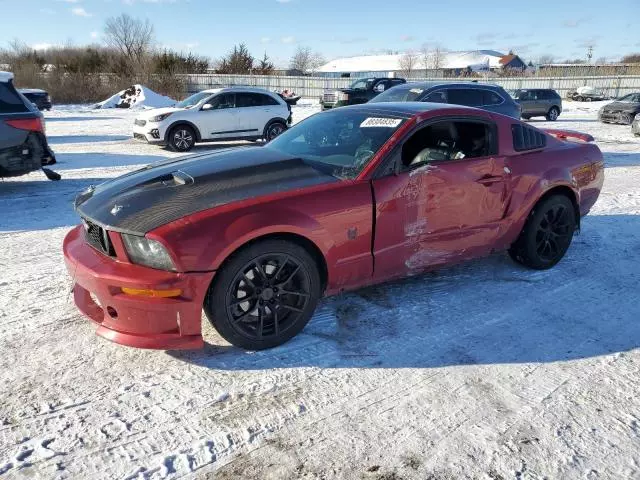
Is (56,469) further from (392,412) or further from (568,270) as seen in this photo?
(568,270)

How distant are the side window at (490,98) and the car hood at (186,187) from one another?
30.7ft

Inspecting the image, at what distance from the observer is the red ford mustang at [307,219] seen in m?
2.98

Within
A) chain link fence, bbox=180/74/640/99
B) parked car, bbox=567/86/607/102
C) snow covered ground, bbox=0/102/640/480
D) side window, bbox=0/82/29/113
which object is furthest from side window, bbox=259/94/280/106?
parked car, bbox=567/86/607/102

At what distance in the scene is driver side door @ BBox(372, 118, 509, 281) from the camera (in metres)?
3.67

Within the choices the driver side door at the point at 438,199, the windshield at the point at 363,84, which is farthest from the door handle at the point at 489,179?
the windshield at the point at 363,84

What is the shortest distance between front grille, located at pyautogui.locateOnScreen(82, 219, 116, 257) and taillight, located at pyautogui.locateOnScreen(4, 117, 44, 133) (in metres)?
4.81

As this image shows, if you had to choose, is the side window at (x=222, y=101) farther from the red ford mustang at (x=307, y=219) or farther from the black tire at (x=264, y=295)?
the black tire at (x=264, y=295)

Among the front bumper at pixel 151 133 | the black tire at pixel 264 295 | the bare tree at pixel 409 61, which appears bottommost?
the black tire at pixel 264 295

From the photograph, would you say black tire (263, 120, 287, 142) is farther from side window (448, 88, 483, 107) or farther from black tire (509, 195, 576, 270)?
A: black tire (509, 195, 576, 270)

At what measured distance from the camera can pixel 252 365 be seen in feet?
10.4

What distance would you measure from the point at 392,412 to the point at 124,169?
27.8ft

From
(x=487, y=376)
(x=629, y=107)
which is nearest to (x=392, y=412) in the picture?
(x=487, y=376)

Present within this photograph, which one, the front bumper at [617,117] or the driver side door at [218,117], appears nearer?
the driver side door at [218,117]

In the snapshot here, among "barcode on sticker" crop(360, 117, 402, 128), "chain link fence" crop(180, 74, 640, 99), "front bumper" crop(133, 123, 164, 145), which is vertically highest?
"chain link fence" crop(180, 74, 640, 99)
